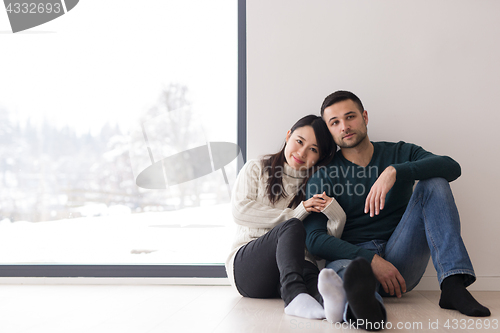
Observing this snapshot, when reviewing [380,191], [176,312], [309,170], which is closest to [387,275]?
[380,191]

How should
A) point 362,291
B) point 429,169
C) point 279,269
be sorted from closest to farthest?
point 362,291 < point 279,269 < point 429,169

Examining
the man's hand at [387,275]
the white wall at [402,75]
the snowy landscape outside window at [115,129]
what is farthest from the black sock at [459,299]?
the snowy landscape outside window at [115,129]

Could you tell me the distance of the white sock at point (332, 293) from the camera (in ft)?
3.61

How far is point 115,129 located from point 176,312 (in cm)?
130

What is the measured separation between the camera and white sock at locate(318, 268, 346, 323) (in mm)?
1101

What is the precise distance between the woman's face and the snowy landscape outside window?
484mm

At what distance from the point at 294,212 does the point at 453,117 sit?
3.66 feet

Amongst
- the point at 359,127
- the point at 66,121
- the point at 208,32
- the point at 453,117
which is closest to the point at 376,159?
the point at 359,127

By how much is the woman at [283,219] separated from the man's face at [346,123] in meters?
0.06

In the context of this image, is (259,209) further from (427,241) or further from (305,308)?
(427,241)

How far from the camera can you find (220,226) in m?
2.18

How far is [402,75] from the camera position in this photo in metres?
2.02

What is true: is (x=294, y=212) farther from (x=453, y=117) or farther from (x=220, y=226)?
(x=453, y=117)

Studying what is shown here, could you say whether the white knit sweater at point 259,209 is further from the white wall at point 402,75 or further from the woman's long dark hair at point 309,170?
the white wall at point 402,75
